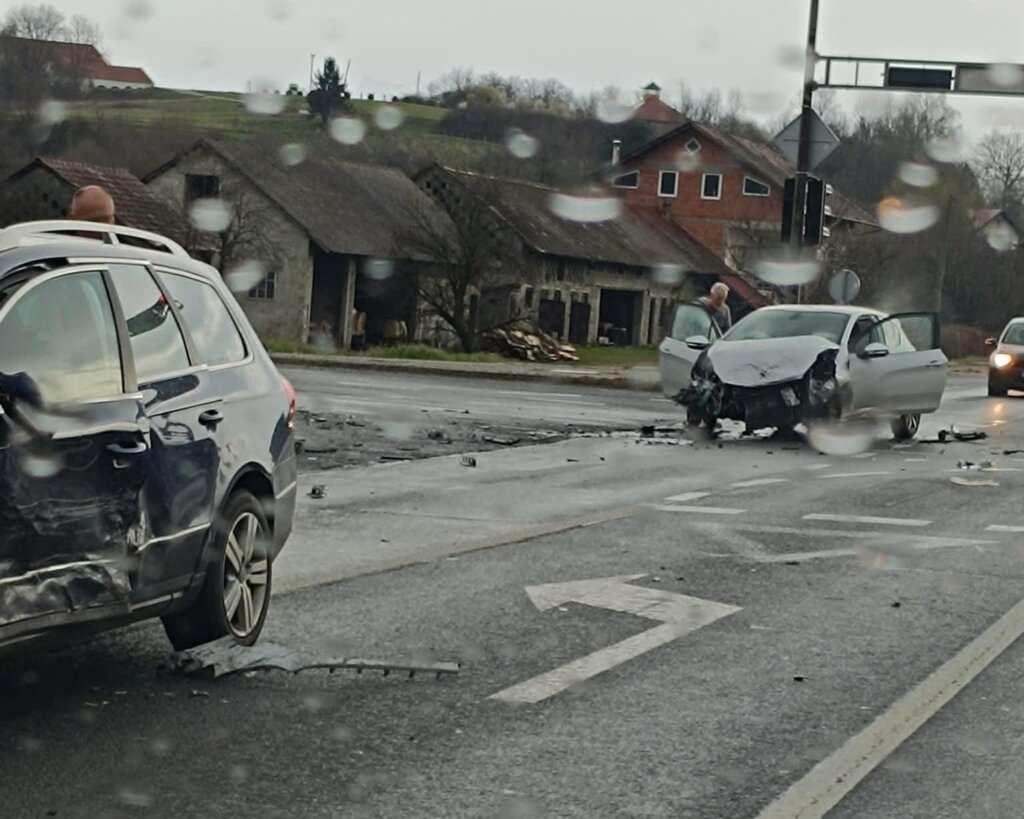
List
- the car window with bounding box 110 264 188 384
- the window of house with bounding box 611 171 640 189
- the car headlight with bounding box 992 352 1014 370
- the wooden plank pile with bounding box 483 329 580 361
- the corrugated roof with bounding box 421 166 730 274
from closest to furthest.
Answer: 1. the car window with bounding box 110 264 188 384
2. the car headlight with bounding box 992 352 1014 370
3. the wooden plank pile with bounding box 483 329 580 361
4. the corrugated roof with bounding box 421 166 730 274
5. the window of house with bounding box 611 171 640 189

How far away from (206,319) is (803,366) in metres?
13.5

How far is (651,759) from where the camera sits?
6285 millimetres

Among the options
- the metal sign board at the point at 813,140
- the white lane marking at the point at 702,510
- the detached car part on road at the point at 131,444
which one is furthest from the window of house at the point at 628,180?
the detached car part on road at the point at 131,444

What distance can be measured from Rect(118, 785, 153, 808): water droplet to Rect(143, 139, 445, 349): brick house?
191 feet

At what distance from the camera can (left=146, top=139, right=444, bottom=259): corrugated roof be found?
6569cm

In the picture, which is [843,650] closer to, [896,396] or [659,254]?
[896,396]

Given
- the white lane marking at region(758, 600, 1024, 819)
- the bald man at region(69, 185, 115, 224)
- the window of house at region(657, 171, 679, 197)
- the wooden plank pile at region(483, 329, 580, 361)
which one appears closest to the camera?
the white lane marking at region(758, 600, 1024, 819)

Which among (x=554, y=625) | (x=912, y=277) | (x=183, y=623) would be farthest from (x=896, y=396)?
(x=912, y=277)

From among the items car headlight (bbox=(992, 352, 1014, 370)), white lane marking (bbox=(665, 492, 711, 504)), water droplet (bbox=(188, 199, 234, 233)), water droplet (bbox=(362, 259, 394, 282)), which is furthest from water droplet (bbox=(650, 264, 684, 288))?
white lane marking (bbox=(665, 492, 711, 504))

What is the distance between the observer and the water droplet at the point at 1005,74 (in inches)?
1524

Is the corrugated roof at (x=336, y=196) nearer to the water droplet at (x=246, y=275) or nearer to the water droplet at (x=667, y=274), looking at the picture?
the water droplet at (x=246, y=275)

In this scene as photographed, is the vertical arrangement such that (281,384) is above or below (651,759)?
above

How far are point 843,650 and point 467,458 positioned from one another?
948 centimetres

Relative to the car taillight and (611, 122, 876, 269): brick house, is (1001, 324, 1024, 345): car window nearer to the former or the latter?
the car taillight
